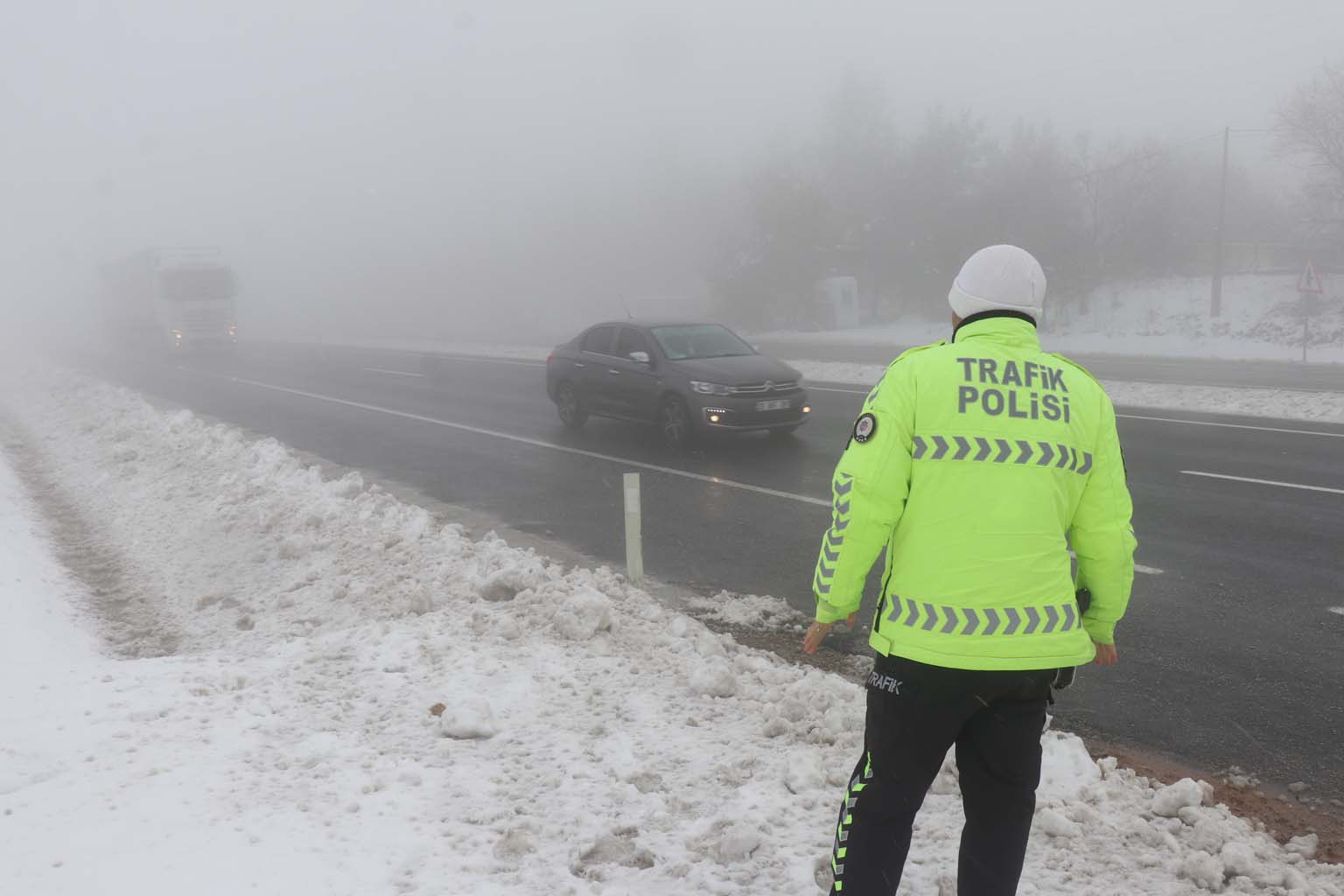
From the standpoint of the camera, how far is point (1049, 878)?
345 cm

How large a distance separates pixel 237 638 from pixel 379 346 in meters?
32.4

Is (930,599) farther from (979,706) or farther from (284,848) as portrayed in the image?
(284,848)

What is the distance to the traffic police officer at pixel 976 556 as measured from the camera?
2.54 metres

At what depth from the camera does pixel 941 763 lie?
8.75 feet

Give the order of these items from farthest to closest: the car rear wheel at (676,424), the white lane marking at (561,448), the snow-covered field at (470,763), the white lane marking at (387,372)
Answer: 1. the white lane marking at (387,372)
2. the car rear wheel at (676,424)
3. the white lane marking at (561,448)
4. the snow-covered field at (470,763)

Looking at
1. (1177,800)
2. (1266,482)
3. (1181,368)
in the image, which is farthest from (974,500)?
(1181,368)

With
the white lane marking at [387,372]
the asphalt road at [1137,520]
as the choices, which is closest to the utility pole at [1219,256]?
the asphalt road at [1137,520]

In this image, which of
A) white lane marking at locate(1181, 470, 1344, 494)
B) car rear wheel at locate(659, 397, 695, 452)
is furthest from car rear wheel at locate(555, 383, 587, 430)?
white lane marking at locate(1181, 470, 1344, 494)

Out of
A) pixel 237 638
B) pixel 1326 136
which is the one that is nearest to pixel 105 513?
pixel 237 638

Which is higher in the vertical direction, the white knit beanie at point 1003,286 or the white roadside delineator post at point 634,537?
the white knit beanie at point 1003,286

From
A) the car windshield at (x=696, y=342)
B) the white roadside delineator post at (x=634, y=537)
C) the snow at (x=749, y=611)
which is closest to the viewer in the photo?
the snow at (x=749, y=611)

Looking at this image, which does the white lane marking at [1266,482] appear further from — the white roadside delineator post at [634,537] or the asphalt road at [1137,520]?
the white roadside delineator post at [634,537]

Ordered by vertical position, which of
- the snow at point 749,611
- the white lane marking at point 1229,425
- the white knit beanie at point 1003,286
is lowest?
the snow at point 749,611

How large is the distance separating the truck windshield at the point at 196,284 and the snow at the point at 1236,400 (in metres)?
26.5
